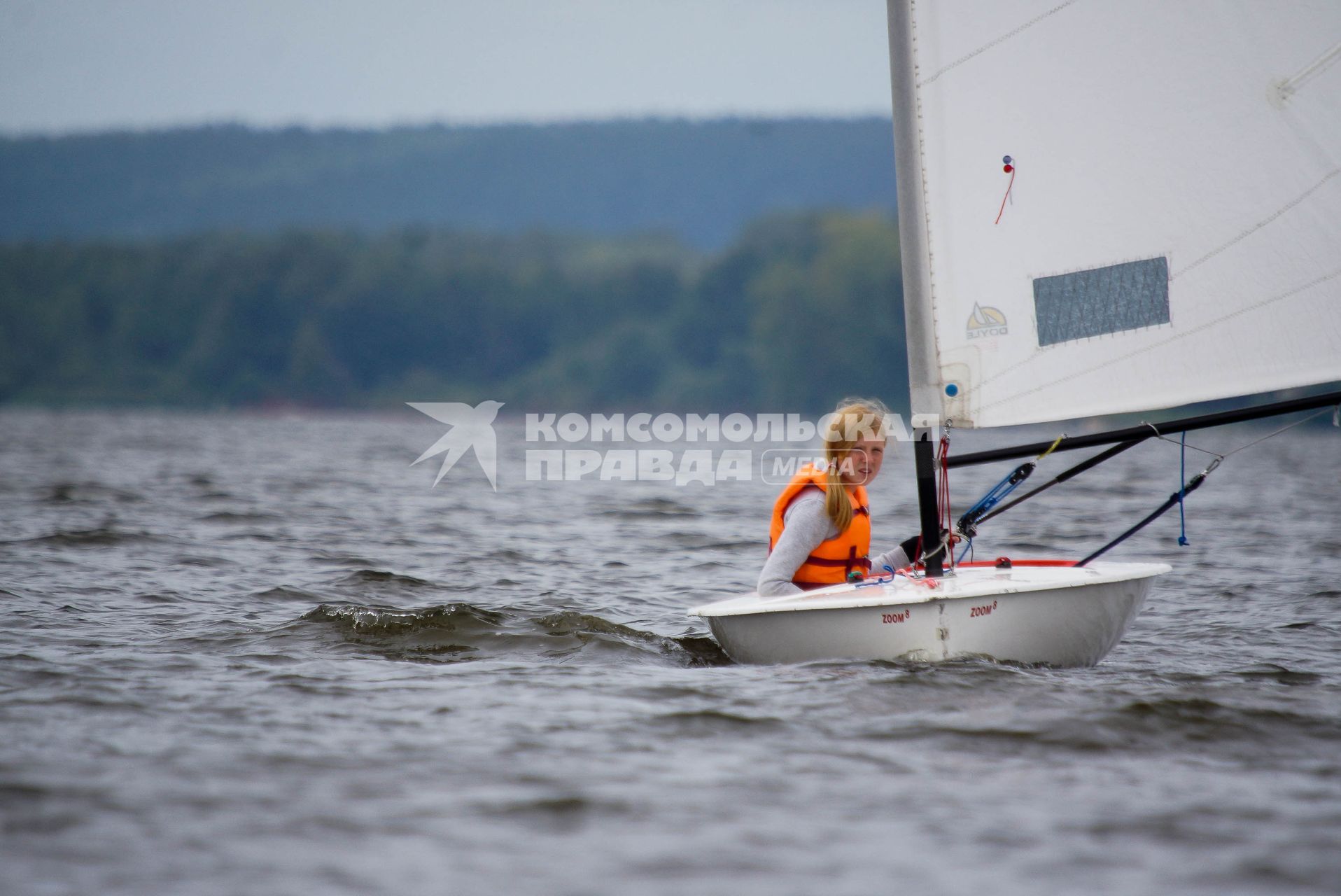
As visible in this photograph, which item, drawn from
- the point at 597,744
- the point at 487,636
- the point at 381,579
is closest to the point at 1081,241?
the point at 597,744

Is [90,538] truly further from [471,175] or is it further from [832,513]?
[471,175]

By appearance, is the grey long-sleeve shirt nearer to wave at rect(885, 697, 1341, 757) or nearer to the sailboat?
the sailboat

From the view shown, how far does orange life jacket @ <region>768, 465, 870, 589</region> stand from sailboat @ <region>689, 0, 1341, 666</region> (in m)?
0.30

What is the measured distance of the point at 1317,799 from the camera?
4.20 metres

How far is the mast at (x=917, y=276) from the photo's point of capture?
18.0 ft

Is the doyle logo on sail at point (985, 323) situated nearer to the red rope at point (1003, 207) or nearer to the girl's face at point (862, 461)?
the red rope at point (1003, 207)

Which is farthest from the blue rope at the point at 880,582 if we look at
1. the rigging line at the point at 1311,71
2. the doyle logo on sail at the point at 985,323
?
the rigging line at the point at 1311,71

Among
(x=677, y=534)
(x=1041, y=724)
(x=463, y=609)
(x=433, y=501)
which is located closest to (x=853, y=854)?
(x=1041, y=724)

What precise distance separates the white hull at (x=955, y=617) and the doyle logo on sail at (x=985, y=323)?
985mm

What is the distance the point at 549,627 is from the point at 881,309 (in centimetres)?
6267

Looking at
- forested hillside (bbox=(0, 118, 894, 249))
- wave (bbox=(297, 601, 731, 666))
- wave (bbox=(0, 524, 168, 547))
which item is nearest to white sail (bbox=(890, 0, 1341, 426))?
wave (bbox=(297, 601, 731, 666))

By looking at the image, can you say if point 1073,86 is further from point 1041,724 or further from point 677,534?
point 677,534

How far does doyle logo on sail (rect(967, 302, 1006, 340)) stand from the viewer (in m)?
5.54

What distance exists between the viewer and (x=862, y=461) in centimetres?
571
